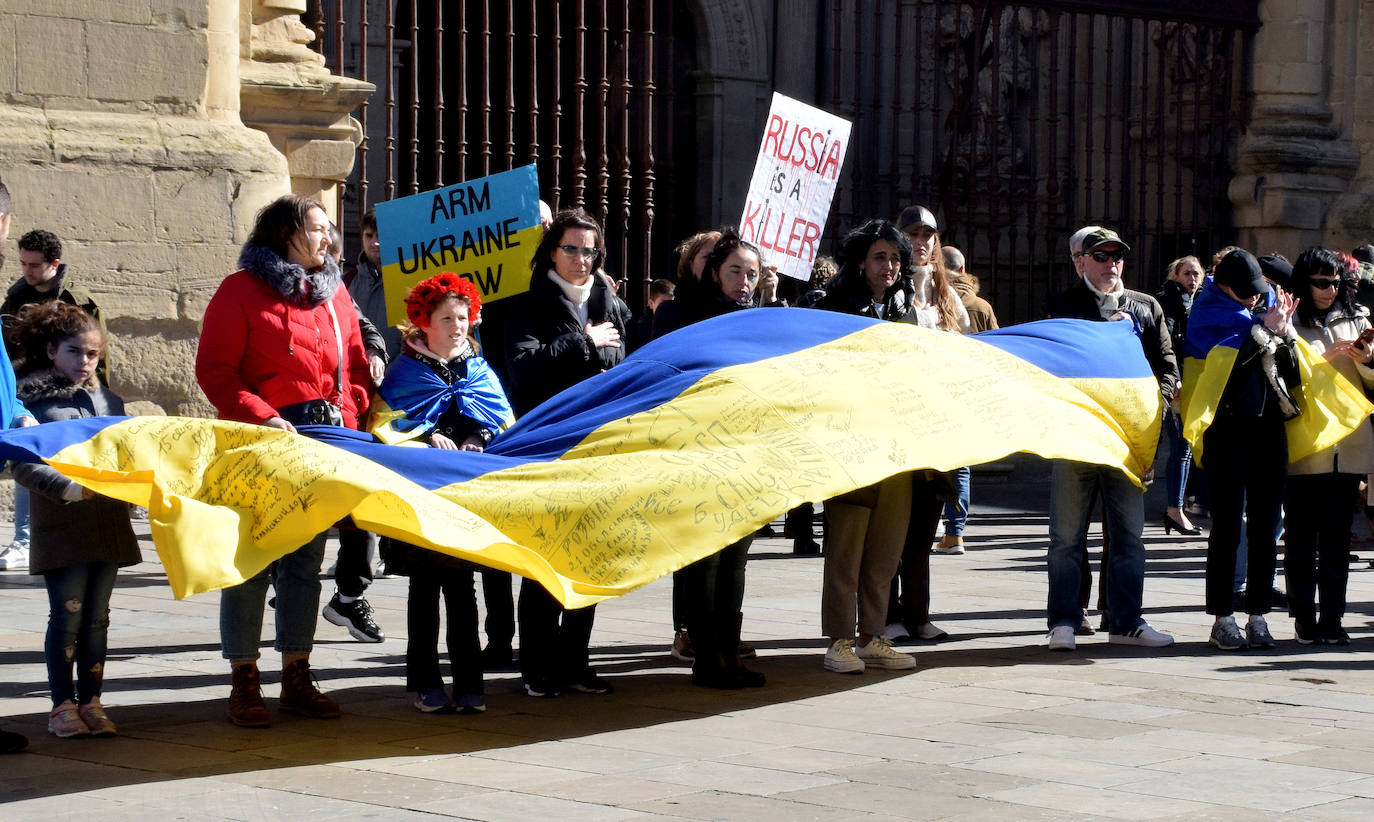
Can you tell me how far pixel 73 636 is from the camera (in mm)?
5805

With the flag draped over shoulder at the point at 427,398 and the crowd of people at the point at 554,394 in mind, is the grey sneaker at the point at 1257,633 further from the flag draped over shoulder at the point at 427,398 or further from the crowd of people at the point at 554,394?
the flag draped over shoulder at the point at 427,398

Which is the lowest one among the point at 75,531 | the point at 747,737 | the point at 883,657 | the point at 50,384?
the point at 883,657

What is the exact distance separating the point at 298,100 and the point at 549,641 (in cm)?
642

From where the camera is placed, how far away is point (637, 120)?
16828mm

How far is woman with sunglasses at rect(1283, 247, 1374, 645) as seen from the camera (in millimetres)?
7832

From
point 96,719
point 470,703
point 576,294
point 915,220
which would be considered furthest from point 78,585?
point 915,220

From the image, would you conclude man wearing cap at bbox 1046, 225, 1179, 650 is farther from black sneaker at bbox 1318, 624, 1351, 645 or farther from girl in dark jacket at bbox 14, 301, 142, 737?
girl in dark jacket at bbox 14, 301, 142, 737

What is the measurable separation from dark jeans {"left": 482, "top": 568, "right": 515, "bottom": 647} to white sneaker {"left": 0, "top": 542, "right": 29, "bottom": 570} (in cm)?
323

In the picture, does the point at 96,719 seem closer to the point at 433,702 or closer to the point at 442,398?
the point at 433,702

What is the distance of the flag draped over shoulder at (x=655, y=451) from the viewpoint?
219 inches

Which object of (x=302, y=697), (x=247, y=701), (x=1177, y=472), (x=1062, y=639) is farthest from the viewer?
(x=1177, y=472)

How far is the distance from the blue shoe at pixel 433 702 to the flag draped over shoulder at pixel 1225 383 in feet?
10.0

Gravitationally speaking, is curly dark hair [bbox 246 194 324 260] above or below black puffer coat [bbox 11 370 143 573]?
above

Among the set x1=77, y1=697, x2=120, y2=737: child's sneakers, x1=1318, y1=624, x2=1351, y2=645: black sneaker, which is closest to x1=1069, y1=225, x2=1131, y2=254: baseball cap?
x1=1318, y1=624, x2=1351, y2=645: black sneaker
